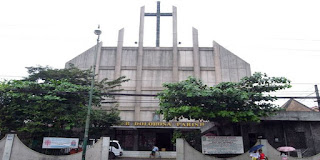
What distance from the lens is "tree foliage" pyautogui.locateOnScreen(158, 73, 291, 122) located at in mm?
11898

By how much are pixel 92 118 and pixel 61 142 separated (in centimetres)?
492

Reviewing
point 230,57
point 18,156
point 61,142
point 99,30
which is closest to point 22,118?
point 18,156

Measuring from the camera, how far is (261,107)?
1289cm

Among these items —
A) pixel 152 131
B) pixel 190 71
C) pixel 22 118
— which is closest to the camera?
pixel 22 118

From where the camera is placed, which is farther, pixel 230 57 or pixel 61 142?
pixel 230 57

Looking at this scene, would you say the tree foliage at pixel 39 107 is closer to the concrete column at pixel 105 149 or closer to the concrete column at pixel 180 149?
the concrete column at pixel 105 149

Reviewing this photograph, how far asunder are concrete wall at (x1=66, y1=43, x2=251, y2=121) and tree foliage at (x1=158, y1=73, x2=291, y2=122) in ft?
53.9

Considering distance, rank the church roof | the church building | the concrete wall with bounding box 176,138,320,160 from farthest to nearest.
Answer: the church building
the church roof
the concrete wall with bounding box 176,138,320,160

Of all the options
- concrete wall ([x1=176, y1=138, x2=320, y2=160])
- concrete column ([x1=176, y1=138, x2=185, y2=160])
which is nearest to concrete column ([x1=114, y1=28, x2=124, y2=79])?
concrete column ([x1=176, y1=138, x2=185, y2=160])

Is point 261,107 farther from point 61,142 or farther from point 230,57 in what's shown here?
point 230,57

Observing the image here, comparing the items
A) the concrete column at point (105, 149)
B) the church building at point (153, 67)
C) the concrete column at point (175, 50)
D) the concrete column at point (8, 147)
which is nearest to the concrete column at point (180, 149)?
the concrete column at point (105, 149)

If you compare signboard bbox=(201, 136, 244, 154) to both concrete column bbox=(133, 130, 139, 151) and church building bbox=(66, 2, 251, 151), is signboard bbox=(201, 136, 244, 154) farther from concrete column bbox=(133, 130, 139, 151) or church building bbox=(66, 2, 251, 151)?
concrete column bbox=(133, 130, 139, 151)

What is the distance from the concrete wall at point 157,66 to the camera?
29.8m

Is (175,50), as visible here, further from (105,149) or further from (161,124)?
(105,149)
